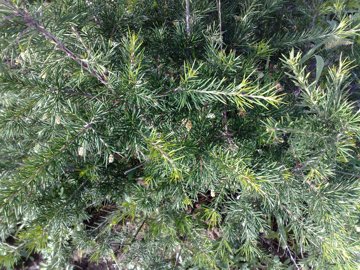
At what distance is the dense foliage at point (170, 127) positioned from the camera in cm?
125

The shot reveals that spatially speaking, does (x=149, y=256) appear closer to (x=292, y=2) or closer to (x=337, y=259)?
(x=337, y=259)

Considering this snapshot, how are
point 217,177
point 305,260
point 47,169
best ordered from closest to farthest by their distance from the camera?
point 47,169, point 217,177, point 305,260

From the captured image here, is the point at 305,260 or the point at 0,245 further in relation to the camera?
the point at 0,245

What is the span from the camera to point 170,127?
58.1 inches

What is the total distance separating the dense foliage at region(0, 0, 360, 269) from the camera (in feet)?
4.09

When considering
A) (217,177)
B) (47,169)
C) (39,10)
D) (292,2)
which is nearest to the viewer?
(39,10)

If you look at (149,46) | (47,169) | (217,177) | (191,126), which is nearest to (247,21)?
(149,46)

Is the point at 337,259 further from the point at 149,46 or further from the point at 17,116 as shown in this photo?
the point at 17,116

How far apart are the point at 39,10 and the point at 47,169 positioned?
543mm

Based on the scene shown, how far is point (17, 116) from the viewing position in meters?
1.42

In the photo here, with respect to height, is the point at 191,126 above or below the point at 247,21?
below

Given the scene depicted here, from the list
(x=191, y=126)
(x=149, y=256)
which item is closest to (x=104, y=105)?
(x=191, y=126)

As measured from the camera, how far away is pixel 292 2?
7.16 ft

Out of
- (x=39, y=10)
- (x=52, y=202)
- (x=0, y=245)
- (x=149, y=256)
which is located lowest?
(x=0, y=245)
